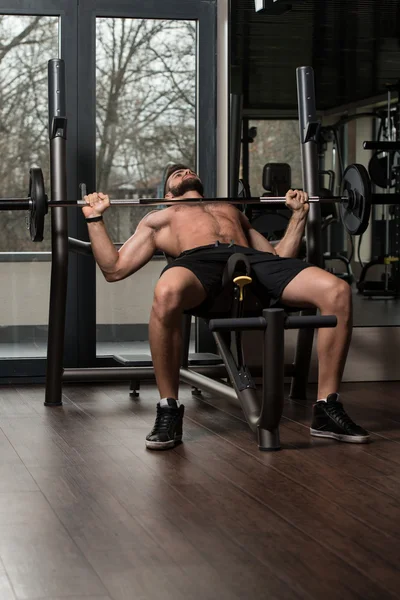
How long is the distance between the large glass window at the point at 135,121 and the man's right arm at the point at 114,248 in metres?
0.93

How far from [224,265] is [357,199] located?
26.7 inches

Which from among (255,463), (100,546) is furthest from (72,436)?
(100,546)

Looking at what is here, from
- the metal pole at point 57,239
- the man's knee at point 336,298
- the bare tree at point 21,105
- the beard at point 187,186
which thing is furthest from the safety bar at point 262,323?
the bare tree at point 21,105

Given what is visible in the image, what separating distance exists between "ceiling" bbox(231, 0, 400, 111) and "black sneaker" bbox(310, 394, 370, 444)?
2.27 meters

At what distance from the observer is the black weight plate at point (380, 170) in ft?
23.5

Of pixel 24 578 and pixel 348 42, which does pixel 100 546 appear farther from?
pixel 348 42

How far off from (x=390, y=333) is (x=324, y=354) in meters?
1.43

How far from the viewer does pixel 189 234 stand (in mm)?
3633

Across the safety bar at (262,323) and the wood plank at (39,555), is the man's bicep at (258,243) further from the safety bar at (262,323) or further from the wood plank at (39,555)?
the wood plank at (39,555)

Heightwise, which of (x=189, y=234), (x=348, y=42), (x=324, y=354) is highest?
(x=348, y=42)

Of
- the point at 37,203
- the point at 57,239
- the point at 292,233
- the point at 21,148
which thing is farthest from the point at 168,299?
the point at 21,148

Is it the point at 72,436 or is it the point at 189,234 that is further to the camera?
the point at 189,234

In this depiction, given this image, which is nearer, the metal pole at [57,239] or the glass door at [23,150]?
the metal pole at [57,239]

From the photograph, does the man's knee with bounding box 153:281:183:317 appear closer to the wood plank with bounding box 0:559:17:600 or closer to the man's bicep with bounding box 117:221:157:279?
the man's bicep with bounding box 117:221:157:279
